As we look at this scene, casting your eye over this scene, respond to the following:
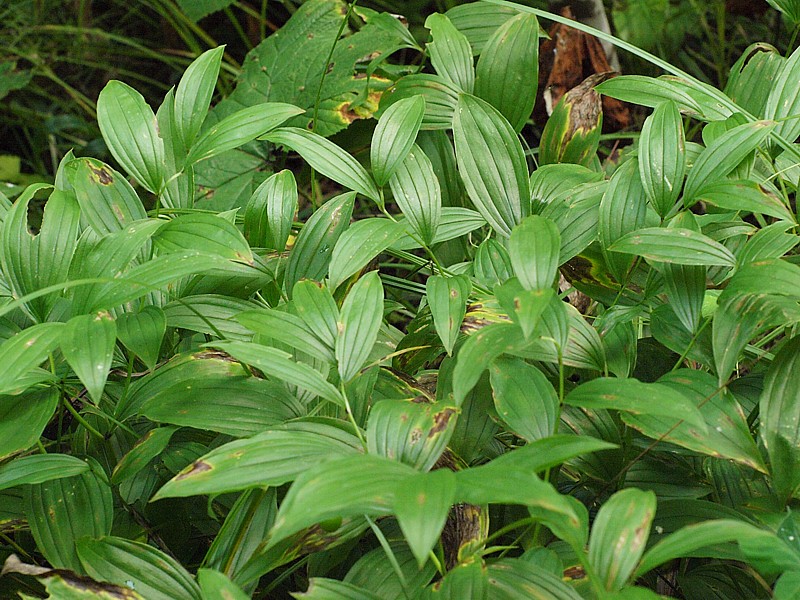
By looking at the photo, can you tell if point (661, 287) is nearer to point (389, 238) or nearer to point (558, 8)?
point (389, 238)

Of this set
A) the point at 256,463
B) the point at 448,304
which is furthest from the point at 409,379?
the point at 256,463

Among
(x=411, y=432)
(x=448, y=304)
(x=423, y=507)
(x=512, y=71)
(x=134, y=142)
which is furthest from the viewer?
(x=512, y=71)

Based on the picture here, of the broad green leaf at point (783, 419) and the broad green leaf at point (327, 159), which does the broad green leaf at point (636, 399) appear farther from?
the broad green leaf at point (327, 159)

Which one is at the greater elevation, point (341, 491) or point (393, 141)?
point (393, 141)

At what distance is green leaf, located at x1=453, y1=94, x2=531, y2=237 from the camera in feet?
2.47

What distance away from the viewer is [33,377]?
595mm

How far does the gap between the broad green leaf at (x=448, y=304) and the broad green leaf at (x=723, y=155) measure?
222 mm

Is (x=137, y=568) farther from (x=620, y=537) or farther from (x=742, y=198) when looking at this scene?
(x=742, y=198)

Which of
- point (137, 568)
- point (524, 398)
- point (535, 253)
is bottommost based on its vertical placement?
point (137, 568)

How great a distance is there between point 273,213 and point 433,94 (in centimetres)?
29

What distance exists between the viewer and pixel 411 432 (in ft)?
1.73

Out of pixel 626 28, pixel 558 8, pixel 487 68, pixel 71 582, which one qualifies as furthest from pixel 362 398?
pixel 626 28

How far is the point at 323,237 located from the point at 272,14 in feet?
5.89

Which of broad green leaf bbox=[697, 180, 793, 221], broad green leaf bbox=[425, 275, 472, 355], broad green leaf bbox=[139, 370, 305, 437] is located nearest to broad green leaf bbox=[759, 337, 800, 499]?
broad green leaf bbox=[697, 180, 793, 221]
